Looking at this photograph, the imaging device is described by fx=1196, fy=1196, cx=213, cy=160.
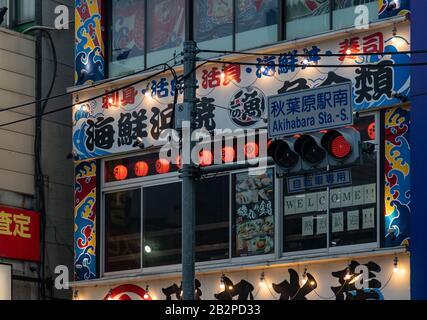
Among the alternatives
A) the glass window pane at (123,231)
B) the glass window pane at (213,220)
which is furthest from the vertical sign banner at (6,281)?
the glass window pane at (213,220)

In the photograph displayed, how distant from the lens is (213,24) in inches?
1085

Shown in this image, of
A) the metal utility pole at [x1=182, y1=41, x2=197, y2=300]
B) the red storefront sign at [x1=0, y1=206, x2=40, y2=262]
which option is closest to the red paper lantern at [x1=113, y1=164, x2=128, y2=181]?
the red storefront sign at [x1=0, y1=206, x2=40, y2=262]

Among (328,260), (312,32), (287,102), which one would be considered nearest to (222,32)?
(312,32)

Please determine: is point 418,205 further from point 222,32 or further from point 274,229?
point 222,32

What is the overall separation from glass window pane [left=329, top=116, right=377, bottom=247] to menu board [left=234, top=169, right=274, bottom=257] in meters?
1.57

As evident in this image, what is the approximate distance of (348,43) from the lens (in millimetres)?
24859

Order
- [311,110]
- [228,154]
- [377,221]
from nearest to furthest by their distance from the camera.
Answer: [311,110] < [377,221] < [228,154]

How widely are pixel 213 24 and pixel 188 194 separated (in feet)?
25.1

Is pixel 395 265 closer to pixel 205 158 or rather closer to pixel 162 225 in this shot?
pixel 205 158

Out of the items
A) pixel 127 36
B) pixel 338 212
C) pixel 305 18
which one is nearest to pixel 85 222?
pixel 127 36

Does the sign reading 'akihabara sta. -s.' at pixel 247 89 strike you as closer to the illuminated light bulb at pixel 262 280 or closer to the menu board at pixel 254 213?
the menu board at pixel 254 213

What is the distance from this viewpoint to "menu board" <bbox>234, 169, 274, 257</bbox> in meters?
25.7

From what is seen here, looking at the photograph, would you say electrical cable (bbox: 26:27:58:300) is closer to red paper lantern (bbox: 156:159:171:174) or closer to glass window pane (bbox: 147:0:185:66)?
glass window pane (bbox: 147:0:185:66)

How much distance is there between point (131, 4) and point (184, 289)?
412 inches
